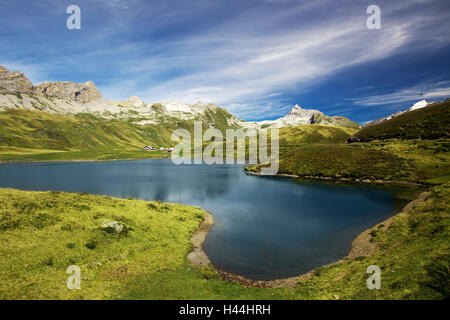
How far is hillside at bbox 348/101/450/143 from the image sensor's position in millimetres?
146875

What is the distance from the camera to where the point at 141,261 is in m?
29.0

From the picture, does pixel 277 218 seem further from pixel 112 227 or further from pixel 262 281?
pixel 112 227

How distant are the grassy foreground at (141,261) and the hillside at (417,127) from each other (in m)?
143

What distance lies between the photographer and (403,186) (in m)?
91.9

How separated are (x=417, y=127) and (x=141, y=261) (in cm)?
19852

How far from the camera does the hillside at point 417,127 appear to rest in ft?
482

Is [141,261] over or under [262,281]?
over

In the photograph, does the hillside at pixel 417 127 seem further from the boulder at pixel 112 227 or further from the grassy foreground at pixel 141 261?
the boulder at pixel 112 227

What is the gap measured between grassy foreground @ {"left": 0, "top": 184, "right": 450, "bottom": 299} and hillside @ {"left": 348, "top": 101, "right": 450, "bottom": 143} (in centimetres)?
14330
